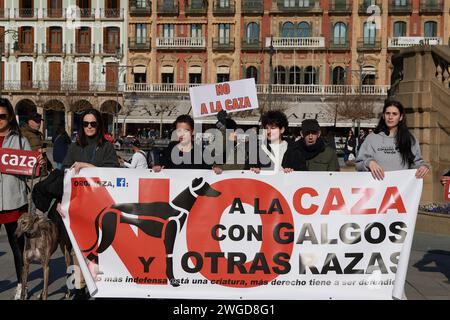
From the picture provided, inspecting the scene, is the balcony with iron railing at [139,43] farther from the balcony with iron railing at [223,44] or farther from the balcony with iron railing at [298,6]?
the balcony with iron railing at [298,6]

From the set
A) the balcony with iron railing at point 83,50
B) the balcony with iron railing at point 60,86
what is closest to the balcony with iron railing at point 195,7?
the balcony with iron railing at point 60,86

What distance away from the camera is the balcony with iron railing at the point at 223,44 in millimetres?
50469

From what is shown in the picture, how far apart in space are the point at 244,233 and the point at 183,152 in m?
1.07

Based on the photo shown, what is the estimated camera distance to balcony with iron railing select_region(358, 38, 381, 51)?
48656mm

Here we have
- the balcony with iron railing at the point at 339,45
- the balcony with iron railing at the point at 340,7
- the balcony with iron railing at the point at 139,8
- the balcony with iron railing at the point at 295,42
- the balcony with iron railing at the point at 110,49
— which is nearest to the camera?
the balcony with iron railing at the point at 340,7

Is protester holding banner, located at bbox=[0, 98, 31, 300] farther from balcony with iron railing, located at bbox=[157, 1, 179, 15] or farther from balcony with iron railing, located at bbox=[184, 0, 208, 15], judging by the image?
balcony with iron railing, located at bbox=[157, 1, 179, 15]

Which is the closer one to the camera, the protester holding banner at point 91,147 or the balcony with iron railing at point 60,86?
the protester holding banner at point 91,147

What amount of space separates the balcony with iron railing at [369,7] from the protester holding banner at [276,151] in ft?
150

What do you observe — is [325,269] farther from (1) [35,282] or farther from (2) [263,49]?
(2) [263,49]

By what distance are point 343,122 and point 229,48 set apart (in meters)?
11.6

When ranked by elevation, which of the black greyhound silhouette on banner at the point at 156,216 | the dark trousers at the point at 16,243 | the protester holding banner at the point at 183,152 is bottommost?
the dark trousers at the point at 16,243

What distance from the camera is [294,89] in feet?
163

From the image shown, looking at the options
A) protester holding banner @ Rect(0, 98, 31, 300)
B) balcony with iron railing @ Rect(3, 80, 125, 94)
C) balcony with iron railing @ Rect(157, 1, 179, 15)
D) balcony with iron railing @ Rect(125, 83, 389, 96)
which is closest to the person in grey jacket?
protester holding banner @ Rect(0, 98, 31, 300)

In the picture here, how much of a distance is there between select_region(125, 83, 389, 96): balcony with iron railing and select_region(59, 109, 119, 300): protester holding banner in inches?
1679
